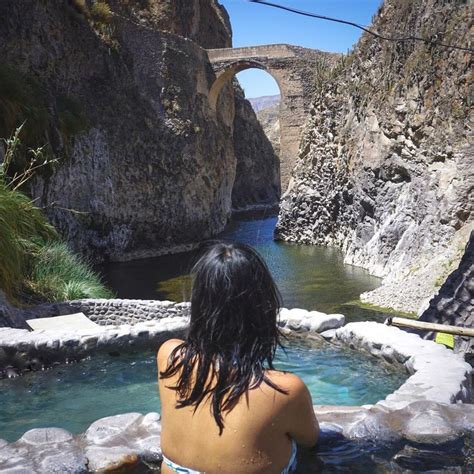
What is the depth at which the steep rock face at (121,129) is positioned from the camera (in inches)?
605

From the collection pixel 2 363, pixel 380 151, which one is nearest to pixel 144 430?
pixel 2 363

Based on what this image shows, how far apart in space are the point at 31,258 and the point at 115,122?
416 inches

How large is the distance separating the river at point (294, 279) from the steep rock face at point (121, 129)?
1.31m

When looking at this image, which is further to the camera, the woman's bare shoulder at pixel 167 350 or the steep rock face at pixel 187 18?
the steep rock face at pixel 187 18

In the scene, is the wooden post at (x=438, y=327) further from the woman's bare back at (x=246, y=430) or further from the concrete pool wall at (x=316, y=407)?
the woman's bare back at (x=246, y=430)

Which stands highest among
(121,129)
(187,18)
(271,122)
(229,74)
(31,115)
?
(187,18)

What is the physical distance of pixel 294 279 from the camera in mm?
13781

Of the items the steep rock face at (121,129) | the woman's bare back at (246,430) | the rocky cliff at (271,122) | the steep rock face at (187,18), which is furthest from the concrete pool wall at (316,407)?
the rocky cliff at (271,122)

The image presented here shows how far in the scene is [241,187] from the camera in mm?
42750

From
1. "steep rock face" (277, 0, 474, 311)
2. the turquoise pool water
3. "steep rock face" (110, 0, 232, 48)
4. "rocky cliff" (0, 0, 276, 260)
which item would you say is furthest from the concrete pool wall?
"steep rock face" (110, 0, 232, 48)

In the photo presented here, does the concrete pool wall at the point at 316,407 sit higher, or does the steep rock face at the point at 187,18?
the steep rock face at the point at 187,18

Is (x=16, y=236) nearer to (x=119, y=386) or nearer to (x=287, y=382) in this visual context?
(x=119, y=386)

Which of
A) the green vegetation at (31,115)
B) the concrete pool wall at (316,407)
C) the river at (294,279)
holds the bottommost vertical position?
the river at (294,279)

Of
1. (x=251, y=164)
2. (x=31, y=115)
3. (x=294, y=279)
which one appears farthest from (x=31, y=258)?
(x=251, y=164)
